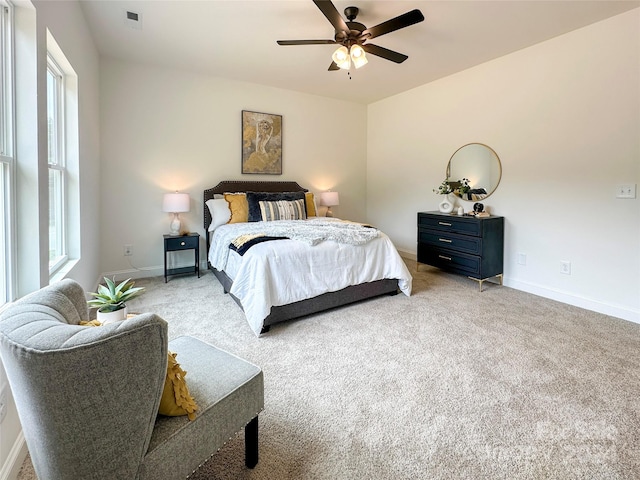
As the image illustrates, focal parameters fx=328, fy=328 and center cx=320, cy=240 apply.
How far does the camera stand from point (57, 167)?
8.30 feet

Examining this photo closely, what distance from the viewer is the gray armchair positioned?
76cm

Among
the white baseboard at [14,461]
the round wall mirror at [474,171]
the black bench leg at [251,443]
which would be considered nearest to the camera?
the white baseboard at [14,461]

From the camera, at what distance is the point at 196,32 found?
3193 mm

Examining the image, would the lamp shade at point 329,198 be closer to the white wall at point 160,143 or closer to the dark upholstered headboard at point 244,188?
the dark upholstered headboard at point 244,188

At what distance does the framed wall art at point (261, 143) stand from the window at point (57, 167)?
235 cm

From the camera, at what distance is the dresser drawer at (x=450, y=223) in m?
3.69

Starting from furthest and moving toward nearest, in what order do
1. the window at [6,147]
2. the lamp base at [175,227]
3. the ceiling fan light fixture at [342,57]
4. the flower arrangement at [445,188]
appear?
the flower arrangement at [445,188], the lamp base at [175,227], the ceiling fan light fixture at [342,57], the window at [6,147]

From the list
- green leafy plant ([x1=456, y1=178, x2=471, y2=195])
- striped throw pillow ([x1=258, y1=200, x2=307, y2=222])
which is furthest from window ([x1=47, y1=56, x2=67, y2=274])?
green leafy plant ([x1=456, y1=178, x2=471, y2=195])

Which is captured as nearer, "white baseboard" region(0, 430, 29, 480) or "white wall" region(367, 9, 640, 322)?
"white baseboard" region(0, 430, 29, 480)

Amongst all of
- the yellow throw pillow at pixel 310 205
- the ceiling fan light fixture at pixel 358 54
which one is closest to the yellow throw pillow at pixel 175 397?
the ceiling fan light fixture at pixel 358 54

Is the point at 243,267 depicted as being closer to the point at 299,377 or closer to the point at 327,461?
the point at 299,377

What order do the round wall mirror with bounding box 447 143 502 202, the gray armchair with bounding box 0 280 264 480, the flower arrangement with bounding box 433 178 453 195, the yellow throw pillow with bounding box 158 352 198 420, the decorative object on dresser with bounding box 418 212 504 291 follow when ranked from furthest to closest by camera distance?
the flower arrangement with bounding box 433 178 453 195 < the round wall mirror with bounding box 447 143 502 202 < the decorative object on dresser with bounding box 418 212 504 291 < the yellow throw pillow with bounding box 158 352 198 420 < the gray armchair with bounding box 0 280 264 480

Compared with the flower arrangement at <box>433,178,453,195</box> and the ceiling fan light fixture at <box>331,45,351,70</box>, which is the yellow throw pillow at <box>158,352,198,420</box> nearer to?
the ceiling fan light fixture at <box>331,45,351,70</box>

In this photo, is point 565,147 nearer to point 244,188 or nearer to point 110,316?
point 244,188
